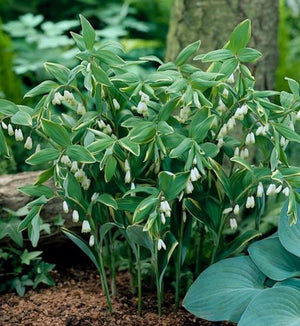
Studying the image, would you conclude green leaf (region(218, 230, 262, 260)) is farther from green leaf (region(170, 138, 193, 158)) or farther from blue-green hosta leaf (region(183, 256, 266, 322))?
green leaf (region(170, 138, 193, 158))

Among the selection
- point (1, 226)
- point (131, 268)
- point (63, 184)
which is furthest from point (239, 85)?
point (1, 226)

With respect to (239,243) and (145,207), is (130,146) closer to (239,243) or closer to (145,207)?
(145,207)

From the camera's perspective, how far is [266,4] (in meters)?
3.31

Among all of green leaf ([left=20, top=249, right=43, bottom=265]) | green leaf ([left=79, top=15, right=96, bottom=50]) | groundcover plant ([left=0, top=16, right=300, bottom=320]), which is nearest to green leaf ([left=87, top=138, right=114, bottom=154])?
groundcover plant ([left=0, top=16, right=300, bottom=320])

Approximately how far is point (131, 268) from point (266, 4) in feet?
5.40

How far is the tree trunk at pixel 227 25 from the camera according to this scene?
326 centimetres

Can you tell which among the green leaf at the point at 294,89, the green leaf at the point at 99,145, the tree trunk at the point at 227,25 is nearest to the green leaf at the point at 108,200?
the green leaf at the point at 99,145

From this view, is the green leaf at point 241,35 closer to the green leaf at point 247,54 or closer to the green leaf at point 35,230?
the green leaf at point 247,54

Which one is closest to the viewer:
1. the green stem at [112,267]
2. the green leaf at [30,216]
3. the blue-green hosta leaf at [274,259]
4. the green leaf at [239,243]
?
the green leaf at [30,216]

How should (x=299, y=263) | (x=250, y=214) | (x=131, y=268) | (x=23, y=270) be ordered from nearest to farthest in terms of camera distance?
(x=299, y=263), (x=131, y=268), (x=23, y=270), (x=250, y=214)

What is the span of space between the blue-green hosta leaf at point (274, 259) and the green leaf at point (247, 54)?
74cm

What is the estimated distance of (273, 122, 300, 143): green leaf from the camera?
212 centimetres

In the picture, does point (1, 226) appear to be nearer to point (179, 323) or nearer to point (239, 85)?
point (179, 323)

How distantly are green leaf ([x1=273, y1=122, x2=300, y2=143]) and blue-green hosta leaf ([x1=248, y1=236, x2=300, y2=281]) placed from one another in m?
0.49
